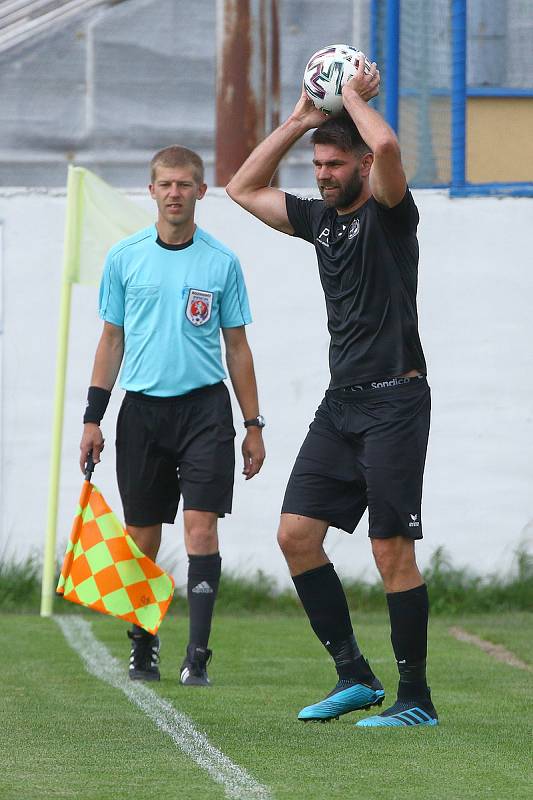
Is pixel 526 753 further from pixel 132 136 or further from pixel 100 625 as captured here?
pixel 132 136

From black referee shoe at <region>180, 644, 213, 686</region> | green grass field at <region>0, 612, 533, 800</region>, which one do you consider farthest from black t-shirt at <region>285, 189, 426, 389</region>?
black referee shoe at <region>180, 644, 213, 686</region>

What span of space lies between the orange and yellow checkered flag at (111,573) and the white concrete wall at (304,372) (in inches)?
113

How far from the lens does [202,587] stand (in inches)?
257

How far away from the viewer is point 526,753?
15.8 feet

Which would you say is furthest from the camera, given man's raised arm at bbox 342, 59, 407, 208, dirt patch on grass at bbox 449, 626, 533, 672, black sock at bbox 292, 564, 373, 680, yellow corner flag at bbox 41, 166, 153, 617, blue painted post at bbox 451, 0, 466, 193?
blue painted post at bbox 451, 0, 466, 193

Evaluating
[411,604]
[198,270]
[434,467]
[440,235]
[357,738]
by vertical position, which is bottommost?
[357,738]

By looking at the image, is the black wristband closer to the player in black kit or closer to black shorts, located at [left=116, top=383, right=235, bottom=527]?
black shorts, located at [left=116, top=383, right=235, bottom=527]

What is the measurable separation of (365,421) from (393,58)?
522 centimetres

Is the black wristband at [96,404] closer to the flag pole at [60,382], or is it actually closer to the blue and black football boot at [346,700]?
the blue and black football boot at [346,700]

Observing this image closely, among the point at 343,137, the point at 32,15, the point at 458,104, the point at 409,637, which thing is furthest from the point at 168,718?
the point at 32,15

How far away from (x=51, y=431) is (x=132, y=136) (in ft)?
13.2

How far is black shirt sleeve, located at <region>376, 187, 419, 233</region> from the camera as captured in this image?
17.1 feet

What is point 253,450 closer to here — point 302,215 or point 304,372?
point 302,215

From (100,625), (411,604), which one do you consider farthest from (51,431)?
(411,604)
